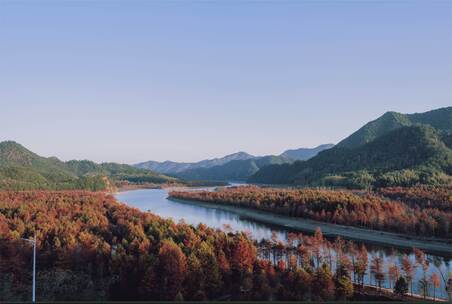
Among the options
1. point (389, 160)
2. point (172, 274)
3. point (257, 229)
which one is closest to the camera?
point (172, 274)

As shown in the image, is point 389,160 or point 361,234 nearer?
point 361,234

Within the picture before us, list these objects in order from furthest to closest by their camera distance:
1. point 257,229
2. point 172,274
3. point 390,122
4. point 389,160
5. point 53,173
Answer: point 390,122
point 53,173
point 389,160
point 257,229
point 172,274

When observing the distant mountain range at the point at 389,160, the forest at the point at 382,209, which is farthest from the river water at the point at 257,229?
the distant mountain range at the point at 389,160

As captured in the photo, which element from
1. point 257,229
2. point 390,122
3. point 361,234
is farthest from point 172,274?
point 390,122

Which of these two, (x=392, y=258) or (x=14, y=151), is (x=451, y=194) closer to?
(x=392, y=258)

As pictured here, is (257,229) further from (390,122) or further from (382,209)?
(390,122)

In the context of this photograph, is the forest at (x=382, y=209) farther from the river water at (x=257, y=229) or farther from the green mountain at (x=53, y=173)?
the green mountain at (x=53, y=173)

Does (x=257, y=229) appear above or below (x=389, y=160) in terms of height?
below
